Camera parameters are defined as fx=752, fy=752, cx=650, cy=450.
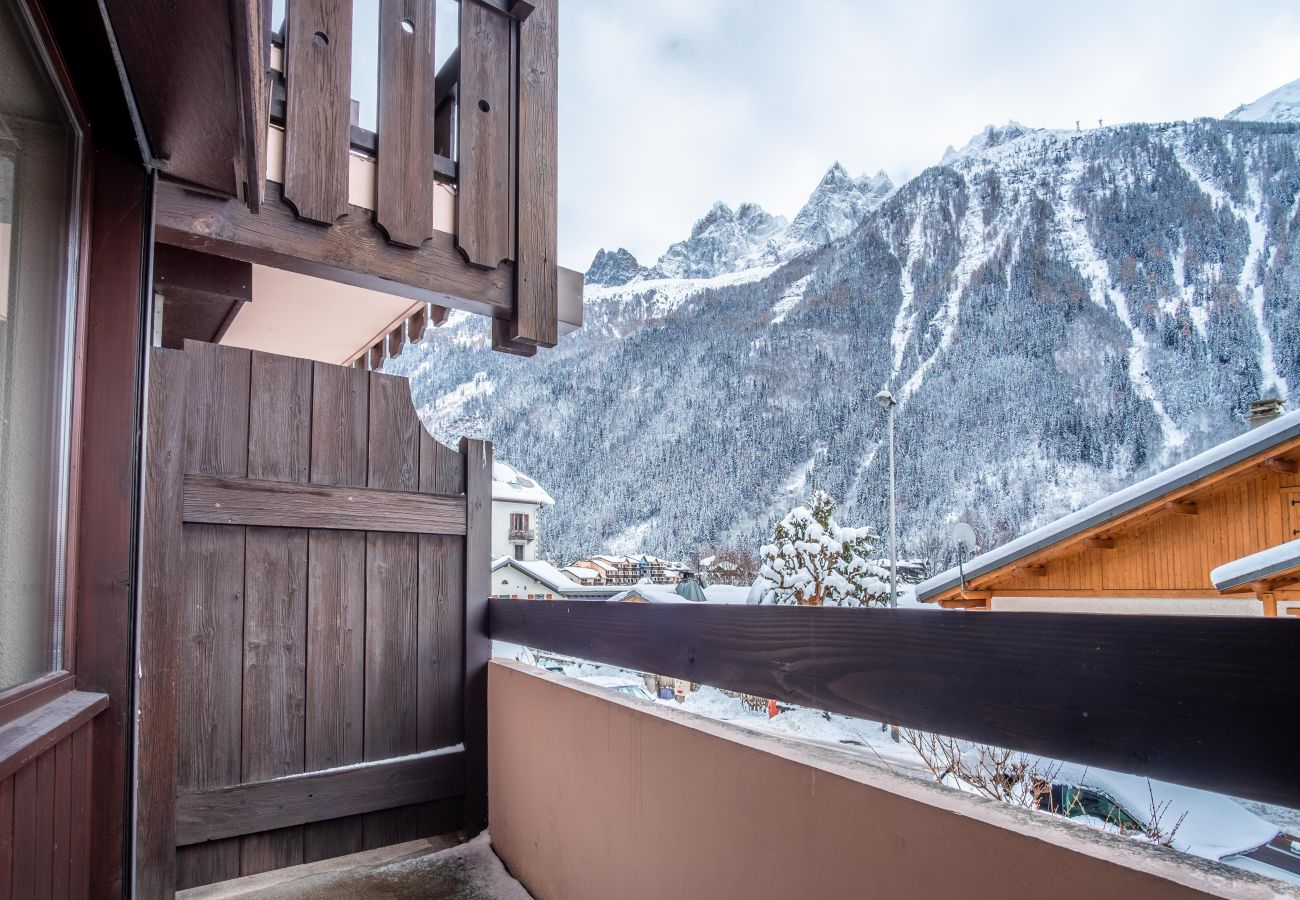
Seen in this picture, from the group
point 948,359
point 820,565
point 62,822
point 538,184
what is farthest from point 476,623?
point 948,359

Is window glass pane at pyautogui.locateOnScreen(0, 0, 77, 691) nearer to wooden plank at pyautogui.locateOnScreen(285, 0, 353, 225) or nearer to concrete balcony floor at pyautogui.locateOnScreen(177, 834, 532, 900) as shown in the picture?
wooden plank at pyautogui.locateOnScreen(285, 0, 353, 225)

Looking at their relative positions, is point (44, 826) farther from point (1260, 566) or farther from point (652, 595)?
point (1260, 566)

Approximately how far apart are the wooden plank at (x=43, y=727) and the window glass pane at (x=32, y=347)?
0.05 m

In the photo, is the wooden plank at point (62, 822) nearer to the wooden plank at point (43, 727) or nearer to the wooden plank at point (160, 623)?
the wooden plank at point (43, 727)

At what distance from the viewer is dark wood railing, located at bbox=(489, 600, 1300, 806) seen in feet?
1.80

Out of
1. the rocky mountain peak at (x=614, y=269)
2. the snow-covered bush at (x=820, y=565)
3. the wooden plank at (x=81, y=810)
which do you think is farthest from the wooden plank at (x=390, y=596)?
the rocky mountain peak at (x=614, y=269)

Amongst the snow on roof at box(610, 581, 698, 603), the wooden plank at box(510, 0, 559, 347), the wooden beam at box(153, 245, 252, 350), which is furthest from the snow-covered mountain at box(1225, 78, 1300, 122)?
the wooden beam at box(153, 245, 252, 350)

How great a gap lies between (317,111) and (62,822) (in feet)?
5.16

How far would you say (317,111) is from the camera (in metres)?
1.83

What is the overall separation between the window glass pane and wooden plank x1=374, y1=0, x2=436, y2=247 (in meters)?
0.99

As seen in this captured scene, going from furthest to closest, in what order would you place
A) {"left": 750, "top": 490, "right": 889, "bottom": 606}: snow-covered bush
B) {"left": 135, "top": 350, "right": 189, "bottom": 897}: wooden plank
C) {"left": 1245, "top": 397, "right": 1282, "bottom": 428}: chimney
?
1. {"left": 750, "top": 490, "right": 889, "bottom": 606}: snow-covered bush
2. {"left": 1245, "top": 397, "right": 1282, "bottom": 428}: chimney
3. {"left": 135, "top": 350, "right": 189, "bottom": 897}: wooden plank

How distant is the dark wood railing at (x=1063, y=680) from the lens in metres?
0.55

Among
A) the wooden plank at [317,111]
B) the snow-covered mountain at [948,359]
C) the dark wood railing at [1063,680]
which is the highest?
the snow-covered mountain at [948,359]

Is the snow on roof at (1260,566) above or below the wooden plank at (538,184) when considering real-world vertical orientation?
below
